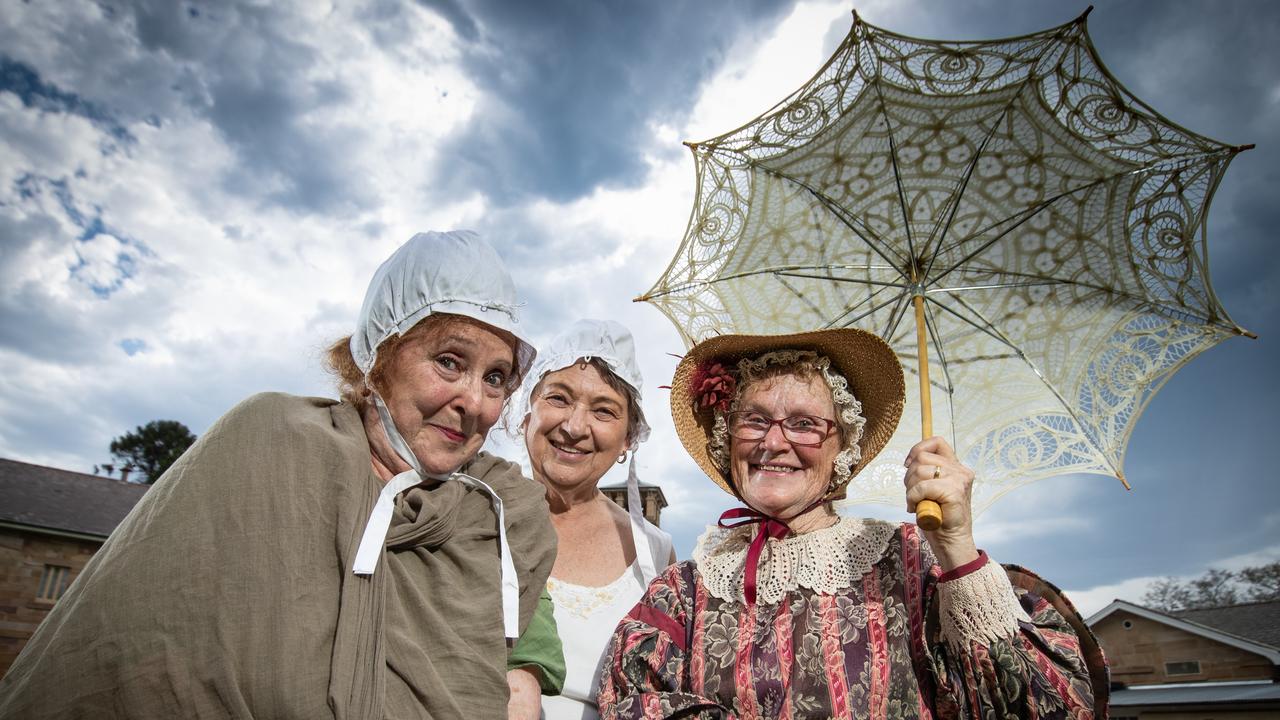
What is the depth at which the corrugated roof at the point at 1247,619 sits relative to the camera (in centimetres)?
2452

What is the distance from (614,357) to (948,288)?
6.14ft

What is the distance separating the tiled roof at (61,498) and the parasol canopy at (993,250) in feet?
84.1

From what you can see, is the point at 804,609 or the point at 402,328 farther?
the point at 804,609

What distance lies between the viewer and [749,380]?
3.07 meters

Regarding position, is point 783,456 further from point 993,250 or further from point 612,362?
point 993,250

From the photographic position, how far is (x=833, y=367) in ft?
10.3

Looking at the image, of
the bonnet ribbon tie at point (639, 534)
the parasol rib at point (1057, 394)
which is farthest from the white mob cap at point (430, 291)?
the parasol rib at point (1057, 394)

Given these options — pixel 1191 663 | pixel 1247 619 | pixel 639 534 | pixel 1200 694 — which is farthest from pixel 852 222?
pixel 1247 619

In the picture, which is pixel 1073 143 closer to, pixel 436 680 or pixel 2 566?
pixel 436 680

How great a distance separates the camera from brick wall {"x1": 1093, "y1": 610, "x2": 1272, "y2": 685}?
2231 cm

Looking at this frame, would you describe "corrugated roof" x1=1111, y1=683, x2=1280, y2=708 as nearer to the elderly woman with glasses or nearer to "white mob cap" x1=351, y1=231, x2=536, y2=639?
the elderly woman with glasses

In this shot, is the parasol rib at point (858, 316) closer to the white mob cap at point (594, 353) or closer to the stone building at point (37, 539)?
the white mob cap at point (594, 353)

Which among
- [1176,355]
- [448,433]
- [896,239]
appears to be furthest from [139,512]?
[1176,355]

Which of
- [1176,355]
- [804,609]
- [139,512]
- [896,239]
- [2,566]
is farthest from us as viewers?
[2,566]
